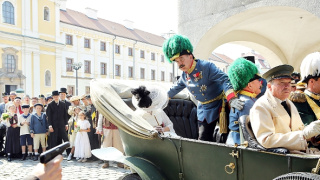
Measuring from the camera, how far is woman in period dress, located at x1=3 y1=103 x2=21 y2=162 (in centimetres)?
824

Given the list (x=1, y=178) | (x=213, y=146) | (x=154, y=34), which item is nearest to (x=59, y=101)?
(x=1, y=178)

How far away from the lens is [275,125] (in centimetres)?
242

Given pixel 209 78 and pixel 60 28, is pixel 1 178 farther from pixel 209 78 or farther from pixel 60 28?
pixel 60 28

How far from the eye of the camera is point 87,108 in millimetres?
8117

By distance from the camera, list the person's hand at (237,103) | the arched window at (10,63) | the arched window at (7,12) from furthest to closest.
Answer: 1. the arched window at (10,63)
2. the arched window at (7,12)
3. the person's hand at (237,103)

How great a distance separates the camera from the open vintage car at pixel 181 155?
214 cm

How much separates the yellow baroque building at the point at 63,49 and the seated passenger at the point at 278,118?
A: 96.0ft

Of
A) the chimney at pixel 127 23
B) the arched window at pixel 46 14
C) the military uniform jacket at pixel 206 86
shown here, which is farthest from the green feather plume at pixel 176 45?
the chimney at pixel 127 23

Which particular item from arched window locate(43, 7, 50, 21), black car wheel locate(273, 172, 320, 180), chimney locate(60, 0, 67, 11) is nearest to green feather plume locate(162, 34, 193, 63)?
black car wheel locate(273, 172, 320, 180)

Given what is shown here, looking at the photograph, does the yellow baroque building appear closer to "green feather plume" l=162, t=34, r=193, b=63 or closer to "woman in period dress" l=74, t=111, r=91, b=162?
"woman in period dress" l=74, t=111, r=91, b=162

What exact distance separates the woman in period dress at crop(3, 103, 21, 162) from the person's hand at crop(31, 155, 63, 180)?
7.77 m

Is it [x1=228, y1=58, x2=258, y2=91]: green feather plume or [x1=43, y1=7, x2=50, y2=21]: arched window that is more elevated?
[x1=43, y1=7, x2=50, y2=21]: arched window

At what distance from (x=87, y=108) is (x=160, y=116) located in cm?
456

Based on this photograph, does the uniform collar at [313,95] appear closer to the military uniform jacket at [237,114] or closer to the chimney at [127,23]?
the military uniform jacket at [237,114]
